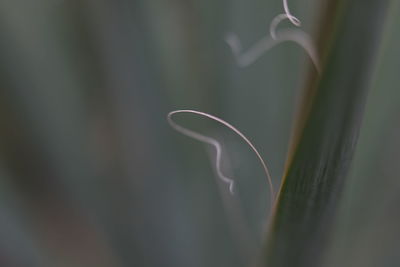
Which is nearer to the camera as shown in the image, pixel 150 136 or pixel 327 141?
pixel 327 141

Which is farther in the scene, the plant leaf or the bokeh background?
the bokeh background

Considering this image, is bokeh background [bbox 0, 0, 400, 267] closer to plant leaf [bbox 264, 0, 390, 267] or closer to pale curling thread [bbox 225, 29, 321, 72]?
pale curling thread [bbox 225, 29, 321, 72]

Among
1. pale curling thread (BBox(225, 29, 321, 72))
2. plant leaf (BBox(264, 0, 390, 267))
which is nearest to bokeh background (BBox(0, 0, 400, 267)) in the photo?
pale curling thread (BBox(225, 29, 321, 72))

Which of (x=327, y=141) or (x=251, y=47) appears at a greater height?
(x=251, y=47)

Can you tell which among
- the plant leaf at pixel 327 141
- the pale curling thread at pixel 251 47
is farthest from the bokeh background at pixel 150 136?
the plant leaf at pixel 327 141

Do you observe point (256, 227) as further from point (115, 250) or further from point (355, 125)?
point (355, 125)

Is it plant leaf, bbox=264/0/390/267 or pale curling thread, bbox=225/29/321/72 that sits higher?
pale curling thread, bbox=225/29/321/72

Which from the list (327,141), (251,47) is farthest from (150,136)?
(327,141)

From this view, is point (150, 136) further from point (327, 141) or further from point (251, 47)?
point (327, 141)
